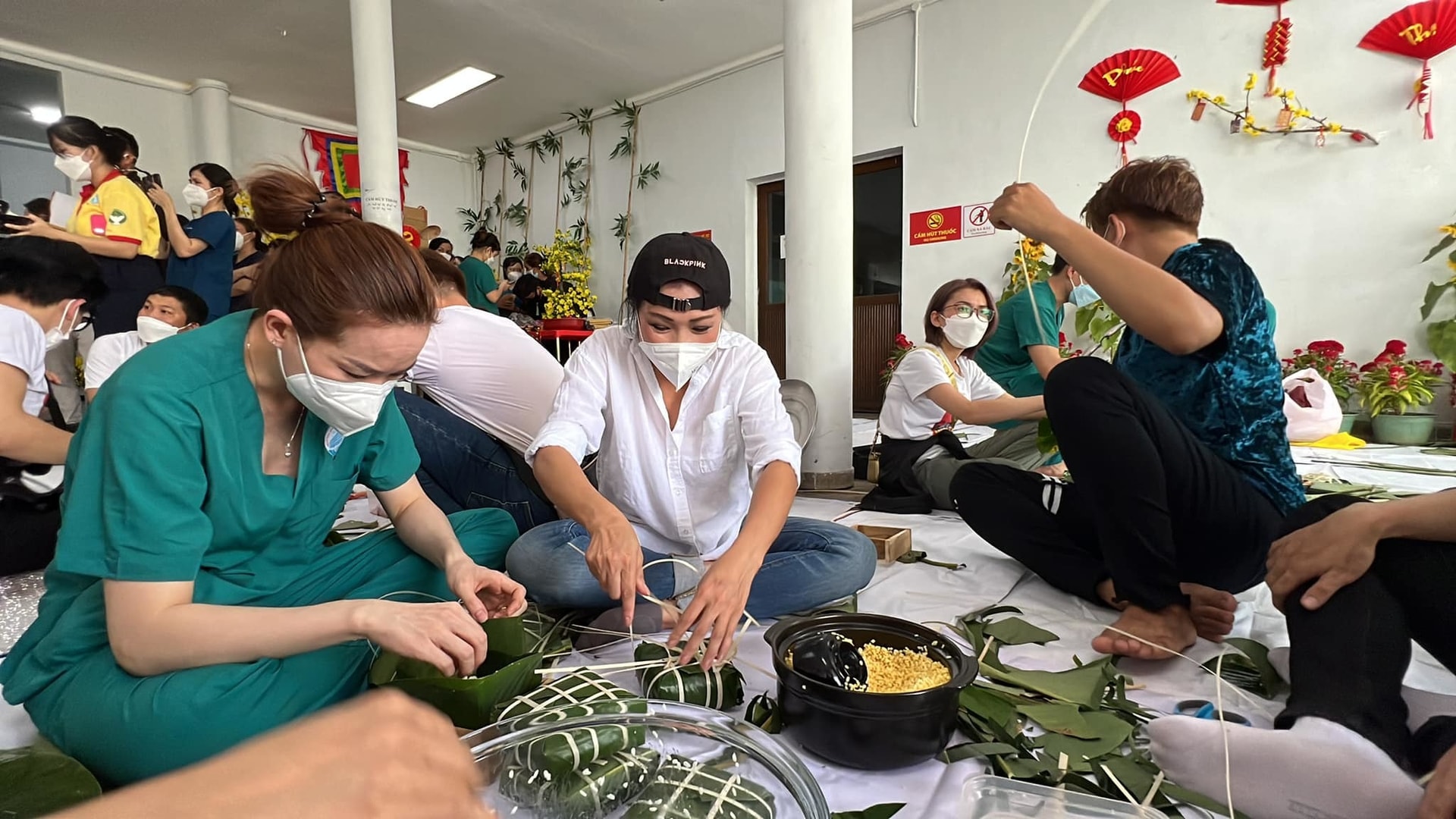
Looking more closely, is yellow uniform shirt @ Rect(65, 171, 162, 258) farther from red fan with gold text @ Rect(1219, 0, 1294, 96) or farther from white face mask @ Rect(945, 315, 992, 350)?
red fan with gold text @ Rect(1219, 0, 1294, 96)

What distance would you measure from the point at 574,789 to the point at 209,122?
8915mm

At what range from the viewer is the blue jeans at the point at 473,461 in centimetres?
203

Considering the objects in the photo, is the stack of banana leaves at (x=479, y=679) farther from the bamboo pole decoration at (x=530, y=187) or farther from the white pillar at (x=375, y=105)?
the bamboo pole decoration at (x=530, y=187)

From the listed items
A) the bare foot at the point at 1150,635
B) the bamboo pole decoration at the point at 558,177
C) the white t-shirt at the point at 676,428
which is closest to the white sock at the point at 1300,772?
the bare foot at the point at 1150,635

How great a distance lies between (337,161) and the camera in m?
8.68

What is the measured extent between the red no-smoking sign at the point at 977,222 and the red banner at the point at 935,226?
65mm

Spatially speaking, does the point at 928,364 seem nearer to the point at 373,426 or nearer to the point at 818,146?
the point at 818,146

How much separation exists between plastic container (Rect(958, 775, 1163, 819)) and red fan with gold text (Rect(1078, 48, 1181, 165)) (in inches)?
204

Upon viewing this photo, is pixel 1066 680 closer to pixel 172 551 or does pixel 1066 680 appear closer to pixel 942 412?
pixel 172 551

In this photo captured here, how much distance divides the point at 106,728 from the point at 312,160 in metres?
9.23

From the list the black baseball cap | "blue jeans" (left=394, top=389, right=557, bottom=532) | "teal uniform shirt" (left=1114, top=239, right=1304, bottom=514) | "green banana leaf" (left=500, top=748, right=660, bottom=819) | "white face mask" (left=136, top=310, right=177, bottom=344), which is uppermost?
the black baseball cap

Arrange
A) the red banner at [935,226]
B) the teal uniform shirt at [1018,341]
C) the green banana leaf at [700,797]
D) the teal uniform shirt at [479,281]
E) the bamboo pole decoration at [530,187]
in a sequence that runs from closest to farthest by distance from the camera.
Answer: the green banana leaf at [700,797] < the teal uniform shirt at [1018,341] < the red banner at [935,226] < the teal uniform shirt at [479,281] < the bamboo pole decoration at [530,187]

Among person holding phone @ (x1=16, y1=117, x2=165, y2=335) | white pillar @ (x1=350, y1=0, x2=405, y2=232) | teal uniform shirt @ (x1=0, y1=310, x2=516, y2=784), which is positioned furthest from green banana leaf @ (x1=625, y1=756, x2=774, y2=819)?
white pillar @ (x1=350, y1=0, x2=405, y2=232)

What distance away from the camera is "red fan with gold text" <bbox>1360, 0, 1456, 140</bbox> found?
13.0ft
